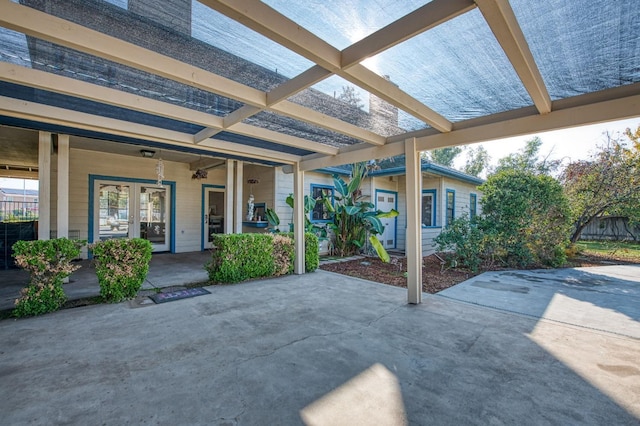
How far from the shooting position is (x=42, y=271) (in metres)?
3.76

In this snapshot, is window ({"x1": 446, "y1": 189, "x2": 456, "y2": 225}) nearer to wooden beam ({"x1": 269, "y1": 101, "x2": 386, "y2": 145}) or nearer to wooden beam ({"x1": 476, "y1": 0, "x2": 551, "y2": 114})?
wooden beam ({"x1": 269, "y1": 101, "x2": 386, "y2": 145})

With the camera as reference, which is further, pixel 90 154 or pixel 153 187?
pixel 153 187

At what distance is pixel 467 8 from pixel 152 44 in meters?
2.32

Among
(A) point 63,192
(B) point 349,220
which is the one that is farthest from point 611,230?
(A) point 63,192

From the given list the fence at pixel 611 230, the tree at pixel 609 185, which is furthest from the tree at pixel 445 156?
the tree at pixel 609 185

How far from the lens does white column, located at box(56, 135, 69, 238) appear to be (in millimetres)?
5250

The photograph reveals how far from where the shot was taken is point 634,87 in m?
2.70

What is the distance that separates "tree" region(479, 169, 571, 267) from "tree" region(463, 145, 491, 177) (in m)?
24.3

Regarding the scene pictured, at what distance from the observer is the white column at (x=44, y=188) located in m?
5.11

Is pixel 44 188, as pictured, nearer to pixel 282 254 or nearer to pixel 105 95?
pixel 105 95

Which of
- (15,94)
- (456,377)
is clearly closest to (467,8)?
(456,377)

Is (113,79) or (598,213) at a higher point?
(113,79)

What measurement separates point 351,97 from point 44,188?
5882mm

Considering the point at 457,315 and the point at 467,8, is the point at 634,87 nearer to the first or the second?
the point at 467,8
